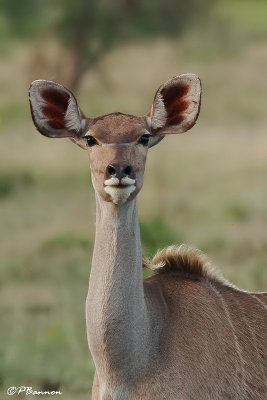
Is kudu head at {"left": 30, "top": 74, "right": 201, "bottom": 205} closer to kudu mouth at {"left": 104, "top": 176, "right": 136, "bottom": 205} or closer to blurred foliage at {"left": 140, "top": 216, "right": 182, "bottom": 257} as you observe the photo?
kudu mouth at {"left": 104, "top": 176, "right": 136, "bottom": 205}

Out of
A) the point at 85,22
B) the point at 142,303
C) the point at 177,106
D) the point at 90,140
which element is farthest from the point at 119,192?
the point at 85,22

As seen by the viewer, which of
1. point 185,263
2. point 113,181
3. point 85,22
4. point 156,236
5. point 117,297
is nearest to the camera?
point 113,181

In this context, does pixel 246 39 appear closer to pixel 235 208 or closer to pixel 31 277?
pixel 235 208

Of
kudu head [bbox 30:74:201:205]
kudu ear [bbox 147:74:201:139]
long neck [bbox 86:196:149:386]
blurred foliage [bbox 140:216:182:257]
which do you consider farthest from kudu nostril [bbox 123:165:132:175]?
blurred foliage [bbox 140:216:182:257]

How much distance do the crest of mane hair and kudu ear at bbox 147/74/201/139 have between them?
1.65ft

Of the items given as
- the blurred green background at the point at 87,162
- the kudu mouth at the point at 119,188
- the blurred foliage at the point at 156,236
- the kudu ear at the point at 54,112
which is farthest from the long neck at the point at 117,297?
the blurred foliage at the point at 156,236

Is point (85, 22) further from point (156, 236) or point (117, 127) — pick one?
point (117, 127)

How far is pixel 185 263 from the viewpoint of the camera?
5297 millimetres

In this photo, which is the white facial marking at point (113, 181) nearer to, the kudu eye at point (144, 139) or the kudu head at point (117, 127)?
the kudu head at point (117, 127)

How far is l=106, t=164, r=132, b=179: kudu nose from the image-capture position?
4.64 metres

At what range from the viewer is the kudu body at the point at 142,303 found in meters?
4.81

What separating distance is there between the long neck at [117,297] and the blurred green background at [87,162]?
1.75 m

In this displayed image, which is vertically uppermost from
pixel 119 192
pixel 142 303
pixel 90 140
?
pixel 90 140

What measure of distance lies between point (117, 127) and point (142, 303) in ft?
2.14
